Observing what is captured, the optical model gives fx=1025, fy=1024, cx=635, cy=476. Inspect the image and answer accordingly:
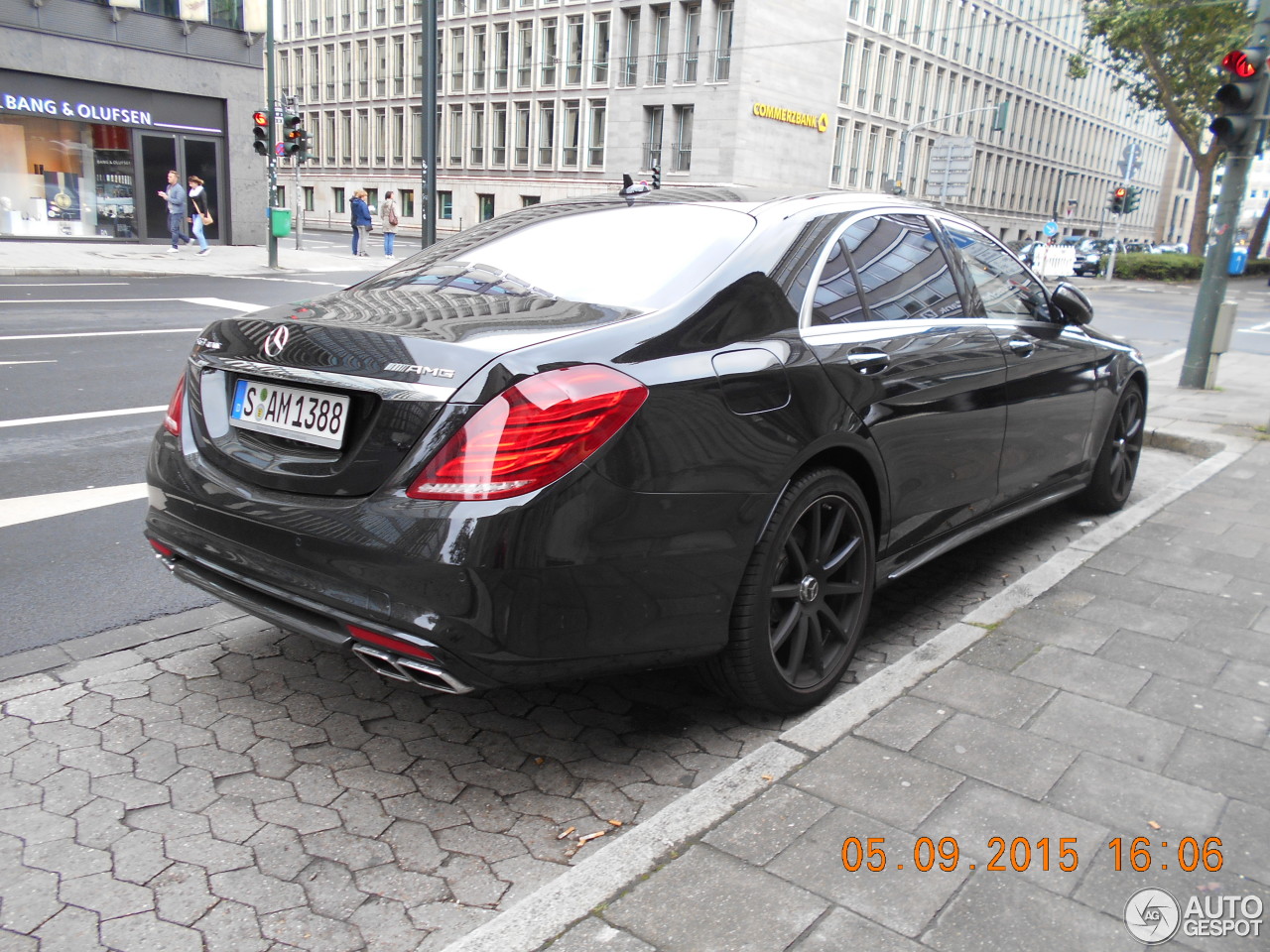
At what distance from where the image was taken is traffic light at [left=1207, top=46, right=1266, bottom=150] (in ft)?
30.9

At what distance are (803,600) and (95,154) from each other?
28931 millimetres

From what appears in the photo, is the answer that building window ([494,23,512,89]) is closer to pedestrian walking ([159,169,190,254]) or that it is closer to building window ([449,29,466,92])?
building window ([449,29,466,92])

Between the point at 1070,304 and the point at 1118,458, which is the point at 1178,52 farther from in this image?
the point at 1070,304

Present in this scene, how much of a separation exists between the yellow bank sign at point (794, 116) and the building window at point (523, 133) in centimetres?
1279

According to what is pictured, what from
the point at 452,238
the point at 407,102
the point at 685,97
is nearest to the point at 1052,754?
the point at 452,238

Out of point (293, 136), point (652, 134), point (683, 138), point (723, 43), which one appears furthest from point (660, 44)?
point (293, 136)

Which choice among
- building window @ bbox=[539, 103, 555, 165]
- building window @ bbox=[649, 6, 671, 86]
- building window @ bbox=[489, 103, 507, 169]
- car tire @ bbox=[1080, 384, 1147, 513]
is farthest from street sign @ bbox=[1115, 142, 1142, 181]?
building window @ bbox=[489, 103, 507, 169]

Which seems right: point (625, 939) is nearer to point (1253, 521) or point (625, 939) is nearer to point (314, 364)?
point (314, 364)

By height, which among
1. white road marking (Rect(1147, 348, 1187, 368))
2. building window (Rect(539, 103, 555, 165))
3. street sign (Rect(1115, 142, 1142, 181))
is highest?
building window (Rect(539, 103, 555, 165))

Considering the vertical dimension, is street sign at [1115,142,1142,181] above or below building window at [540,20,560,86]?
below

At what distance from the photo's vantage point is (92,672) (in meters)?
3.32

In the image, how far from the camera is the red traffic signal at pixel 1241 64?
30.8ft

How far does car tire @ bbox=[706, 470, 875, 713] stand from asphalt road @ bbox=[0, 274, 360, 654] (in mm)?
2258

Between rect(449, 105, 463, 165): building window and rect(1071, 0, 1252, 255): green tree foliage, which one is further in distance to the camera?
rect(449, 105, 463, 165): building window
